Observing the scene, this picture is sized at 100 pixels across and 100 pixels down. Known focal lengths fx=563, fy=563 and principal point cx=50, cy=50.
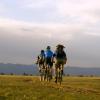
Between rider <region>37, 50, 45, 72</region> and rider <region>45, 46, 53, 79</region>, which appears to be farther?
rider <region>37, 50, 45, 72</region>

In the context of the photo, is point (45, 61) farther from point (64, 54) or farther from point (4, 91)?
point (4, 91)

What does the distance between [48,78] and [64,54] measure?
7.75m

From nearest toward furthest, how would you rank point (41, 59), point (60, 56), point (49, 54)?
point (60, 56)
point (49, 54)
point (41, 59)

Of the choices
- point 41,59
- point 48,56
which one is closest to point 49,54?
point 48,56

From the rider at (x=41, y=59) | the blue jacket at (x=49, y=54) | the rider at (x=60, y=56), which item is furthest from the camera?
the rider at (x=41, y=59)

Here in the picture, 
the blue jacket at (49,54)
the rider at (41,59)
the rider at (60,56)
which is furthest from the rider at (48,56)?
the rider at (60,56)

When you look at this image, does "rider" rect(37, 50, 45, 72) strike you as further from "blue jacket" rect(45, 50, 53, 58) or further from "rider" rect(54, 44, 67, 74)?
"rider" rect(54, 44, 67, 74)

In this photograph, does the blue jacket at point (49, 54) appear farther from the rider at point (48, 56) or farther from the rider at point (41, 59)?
the rider at point (41, 59)

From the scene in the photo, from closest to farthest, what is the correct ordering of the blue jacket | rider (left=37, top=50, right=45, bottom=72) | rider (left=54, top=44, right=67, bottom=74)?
rider (left=54, top=44, right=67, bottom=74)
the blue jacket
rider (left=37, top=50, right=45, bottom=72)

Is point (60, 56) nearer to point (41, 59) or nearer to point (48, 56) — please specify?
point (48, 56)

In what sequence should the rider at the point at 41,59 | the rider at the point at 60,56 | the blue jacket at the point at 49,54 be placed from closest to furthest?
the rider at the point at 60,56 < the blue jacket at the point at 49,54 < the rider at the point at 41,59

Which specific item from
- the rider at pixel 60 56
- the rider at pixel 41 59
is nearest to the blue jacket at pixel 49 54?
the rider at pixel 41 59

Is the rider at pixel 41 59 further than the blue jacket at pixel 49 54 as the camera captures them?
Yes

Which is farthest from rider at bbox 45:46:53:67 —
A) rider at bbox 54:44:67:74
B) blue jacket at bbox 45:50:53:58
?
rider at bbox 54:44:67:74
